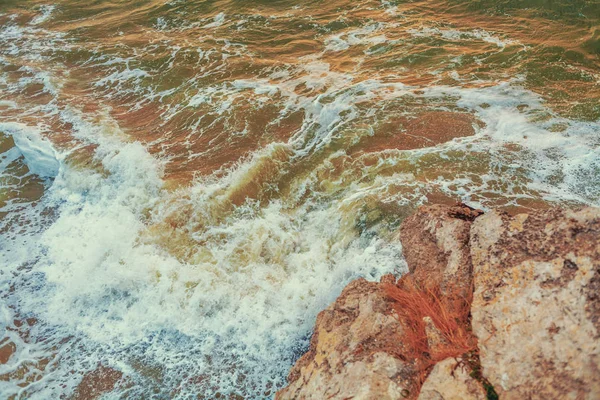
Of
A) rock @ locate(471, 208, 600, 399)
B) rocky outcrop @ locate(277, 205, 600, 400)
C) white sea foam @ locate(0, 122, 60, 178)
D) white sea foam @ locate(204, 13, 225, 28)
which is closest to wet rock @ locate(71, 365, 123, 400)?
rocky outcrop @ locate(277, 205, 600, 400)

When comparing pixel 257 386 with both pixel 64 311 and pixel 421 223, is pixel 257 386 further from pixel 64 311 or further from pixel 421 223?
pixel 64 311

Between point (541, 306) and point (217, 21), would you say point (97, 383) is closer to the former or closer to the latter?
point (541, 306)

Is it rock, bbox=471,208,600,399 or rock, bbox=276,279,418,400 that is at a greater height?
rock, bbox=471,208,600,399

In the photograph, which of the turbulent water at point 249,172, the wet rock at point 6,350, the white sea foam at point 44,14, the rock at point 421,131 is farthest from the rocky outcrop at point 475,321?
the white sea foam at point 44,14

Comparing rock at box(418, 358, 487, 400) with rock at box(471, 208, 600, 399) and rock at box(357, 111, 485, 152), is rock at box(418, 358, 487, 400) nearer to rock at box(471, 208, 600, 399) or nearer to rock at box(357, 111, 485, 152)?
rock at box(471, 208, 600, 399)

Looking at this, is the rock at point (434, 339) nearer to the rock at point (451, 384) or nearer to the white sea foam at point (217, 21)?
the rock at point (451, 384)

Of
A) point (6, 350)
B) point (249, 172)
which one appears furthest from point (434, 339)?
point (6, 350)

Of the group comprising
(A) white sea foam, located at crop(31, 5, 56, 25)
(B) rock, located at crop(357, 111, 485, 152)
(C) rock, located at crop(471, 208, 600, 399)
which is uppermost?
(A) white sea foam, located at crop(31, 5, 56, 25)
